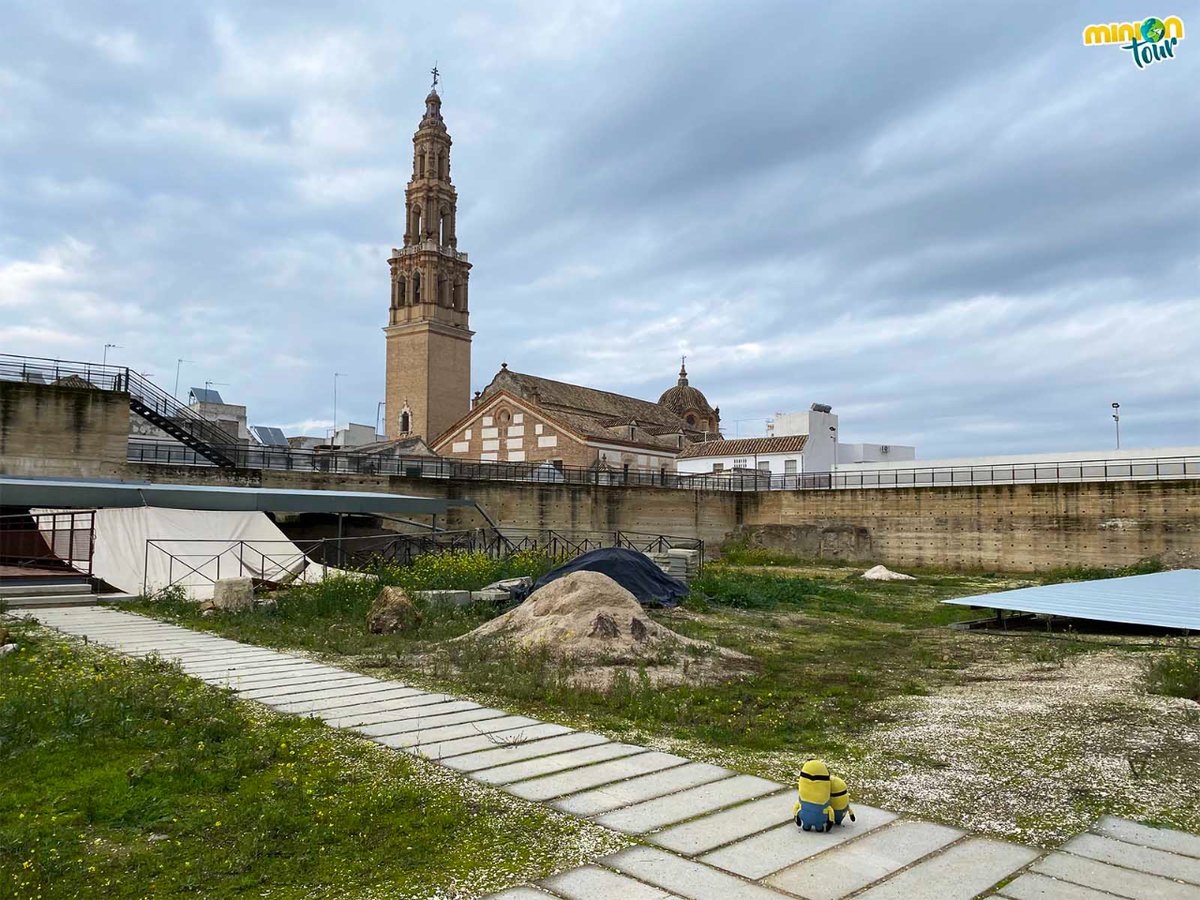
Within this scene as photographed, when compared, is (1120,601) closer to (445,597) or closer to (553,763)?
(445,597)

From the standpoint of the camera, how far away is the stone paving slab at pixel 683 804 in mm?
5121

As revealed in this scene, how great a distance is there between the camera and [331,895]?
416 cm

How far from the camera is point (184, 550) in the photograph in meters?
18.5

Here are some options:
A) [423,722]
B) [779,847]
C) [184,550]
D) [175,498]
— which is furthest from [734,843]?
[175,498]

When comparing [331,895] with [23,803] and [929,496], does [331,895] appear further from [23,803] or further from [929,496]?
[929,496]

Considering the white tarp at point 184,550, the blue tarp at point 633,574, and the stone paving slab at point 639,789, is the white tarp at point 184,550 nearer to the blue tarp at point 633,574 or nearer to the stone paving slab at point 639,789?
the blue tarp at point 633,574

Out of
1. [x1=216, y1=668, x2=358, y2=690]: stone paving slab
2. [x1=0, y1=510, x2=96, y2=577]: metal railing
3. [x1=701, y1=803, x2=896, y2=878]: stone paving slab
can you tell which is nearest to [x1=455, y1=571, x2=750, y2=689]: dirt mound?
Result: [x1=216, y1=668, x2=358, y2=690]: stone paving slab

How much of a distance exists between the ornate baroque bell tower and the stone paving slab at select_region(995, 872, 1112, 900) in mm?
63876

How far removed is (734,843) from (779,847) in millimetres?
252

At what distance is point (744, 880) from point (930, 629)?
44.8 ft

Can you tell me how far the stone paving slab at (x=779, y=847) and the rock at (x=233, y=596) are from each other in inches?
496

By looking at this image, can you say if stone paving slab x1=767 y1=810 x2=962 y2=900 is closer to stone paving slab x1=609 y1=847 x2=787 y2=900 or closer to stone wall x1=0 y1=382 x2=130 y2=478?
stone paving slab x1=609 y1=847 x2=787 y2=900

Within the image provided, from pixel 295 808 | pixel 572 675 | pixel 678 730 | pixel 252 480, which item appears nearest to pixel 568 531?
pixel 252 480

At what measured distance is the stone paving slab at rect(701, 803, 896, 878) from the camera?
178 inches
